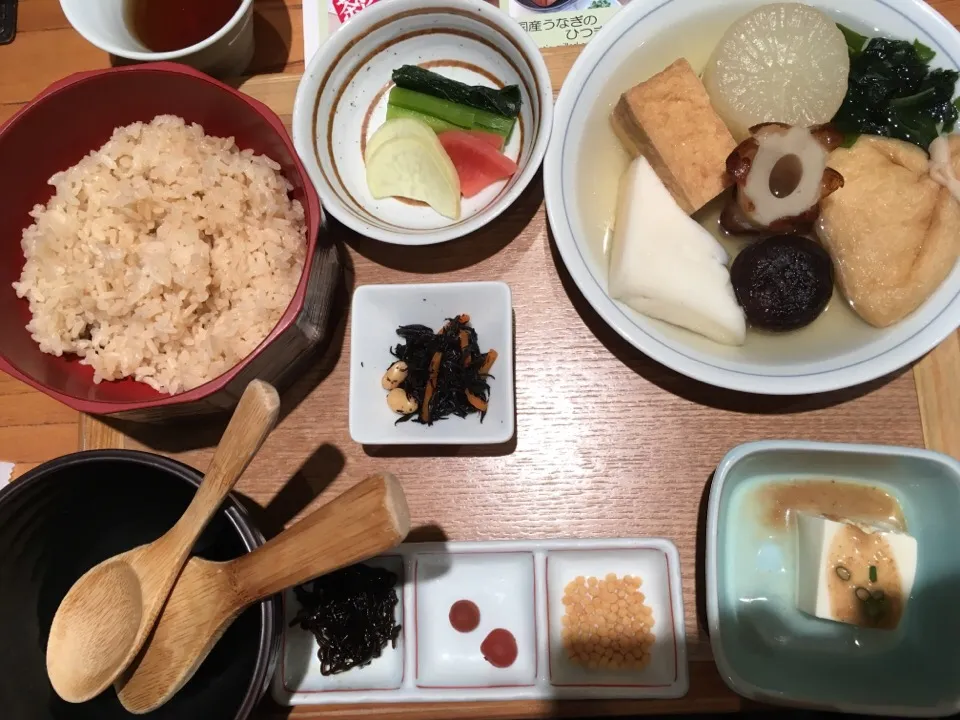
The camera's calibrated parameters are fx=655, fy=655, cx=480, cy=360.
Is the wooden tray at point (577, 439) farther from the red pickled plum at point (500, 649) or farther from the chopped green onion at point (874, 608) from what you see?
the chopped green onion at point (874, 608)

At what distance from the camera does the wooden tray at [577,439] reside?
1.36 metres

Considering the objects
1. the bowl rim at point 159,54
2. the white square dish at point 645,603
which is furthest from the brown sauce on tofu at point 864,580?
the bowl rim at point 159,54

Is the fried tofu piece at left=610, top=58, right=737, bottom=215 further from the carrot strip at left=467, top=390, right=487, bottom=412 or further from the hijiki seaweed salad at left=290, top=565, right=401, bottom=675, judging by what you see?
the hijiki seaweed salad at left=290, top=565, right=401, bottom=675

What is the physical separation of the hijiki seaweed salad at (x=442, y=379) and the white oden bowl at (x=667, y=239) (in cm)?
28

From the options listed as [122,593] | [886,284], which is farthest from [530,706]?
[886,284]

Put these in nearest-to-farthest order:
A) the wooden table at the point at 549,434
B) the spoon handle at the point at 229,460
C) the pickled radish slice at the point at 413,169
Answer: the spoon handle at the point at 229,460 < the wooden table at the point at 549,434 < the pickled radish slice at the point at 413,169

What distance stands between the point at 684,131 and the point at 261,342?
981 millimetres

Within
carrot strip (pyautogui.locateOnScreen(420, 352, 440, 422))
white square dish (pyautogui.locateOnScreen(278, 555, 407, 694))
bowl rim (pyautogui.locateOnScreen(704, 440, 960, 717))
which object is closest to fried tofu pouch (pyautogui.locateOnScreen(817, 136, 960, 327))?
bowl rim (pyautogui.locateOnScreen(704, 440, 960, 717))

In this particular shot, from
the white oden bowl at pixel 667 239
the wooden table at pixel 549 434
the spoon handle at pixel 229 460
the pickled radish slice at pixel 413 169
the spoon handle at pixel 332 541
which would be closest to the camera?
the spoon handle at pixel 332 541

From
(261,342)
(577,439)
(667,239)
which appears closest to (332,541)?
(261,342)

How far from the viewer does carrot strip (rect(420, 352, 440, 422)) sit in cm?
137

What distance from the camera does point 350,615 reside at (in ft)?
4.29

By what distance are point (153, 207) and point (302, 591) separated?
2.72 feet

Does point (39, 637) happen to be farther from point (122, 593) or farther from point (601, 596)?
point (601, 596)
